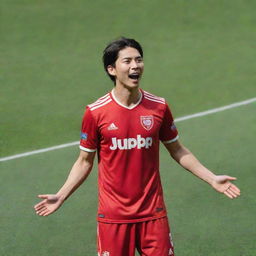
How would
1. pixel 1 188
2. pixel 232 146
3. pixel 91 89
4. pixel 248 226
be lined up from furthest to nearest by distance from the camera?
pixel 91 89 < pixel 232 146 < pixel 1 188 < pixel 248 226

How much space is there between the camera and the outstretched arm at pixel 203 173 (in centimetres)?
743

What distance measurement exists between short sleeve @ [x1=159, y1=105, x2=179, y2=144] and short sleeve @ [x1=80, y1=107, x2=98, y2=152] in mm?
670

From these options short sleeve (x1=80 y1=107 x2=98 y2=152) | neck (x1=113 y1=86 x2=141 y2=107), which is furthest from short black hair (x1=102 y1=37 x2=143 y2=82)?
short sleeve (x1=80 y1=107 x2=98 y2=152)

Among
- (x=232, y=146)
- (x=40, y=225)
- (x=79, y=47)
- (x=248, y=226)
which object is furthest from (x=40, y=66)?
(x=248, y=226)

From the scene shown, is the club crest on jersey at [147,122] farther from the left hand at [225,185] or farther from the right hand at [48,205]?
the right hand at [48,205]

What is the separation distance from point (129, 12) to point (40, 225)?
982 cm

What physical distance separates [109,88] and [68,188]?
327 inches

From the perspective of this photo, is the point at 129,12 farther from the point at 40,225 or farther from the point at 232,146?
the point at 40,225

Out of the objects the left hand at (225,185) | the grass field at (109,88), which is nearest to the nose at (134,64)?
the left hand at (225,185)

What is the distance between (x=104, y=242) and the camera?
7.35 meters

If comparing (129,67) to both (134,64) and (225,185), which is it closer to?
(134,64)

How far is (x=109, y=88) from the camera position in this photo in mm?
15648

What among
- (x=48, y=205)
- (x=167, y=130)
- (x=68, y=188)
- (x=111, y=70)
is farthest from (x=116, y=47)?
(x=48, y=205)

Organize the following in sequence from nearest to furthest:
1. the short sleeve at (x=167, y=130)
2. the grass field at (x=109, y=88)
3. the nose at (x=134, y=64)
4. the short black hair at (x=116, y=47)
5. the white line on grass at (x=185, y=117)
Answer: the nose at (x=134, y=64)
the short black hair at (x=116, y=47)
the short sleeve at (x=167, y=130)
the grass field at (x=109, y=88)
the white line on grass at (x=185, y=117)
